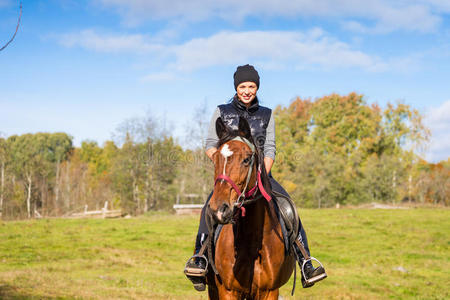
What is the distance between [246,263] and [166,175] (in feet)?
150

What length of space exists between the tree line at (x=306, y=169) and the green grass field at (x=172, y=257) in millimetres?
16222

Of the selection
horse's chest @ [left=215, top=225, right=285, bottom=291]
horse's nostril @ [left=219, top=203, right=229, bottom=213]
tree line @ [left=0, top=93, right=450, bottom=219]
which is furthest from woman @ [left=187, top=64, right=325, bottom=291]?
tree line @ [left=0, top=93, right=450, bottom=219]

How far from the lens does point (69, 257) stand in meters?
19.6

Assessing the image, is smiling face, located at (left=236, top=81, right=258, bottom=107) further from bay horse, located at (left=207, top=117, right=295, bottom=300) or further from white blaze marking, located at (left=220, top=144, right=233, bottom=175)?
white blaze marking, located at (left=220, top=144, right=233, bottom=175)

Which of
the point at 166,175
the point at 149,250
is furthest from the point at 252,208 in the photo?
the point at 166,175

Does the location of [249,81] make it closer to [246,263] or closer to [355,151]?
[246,263]

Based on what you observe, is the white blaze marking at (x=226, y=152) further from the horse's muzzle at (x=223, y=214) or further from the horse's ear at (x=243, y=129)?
the horse's muzzle at (x=223, y=214)

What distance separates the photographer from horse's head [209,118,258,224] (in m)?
3.88

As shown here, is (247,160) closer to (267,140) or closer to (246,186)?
(246,186)

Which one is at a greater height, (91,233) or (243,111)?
(243,111)

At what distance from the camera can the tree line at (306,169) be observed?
49.1 meters

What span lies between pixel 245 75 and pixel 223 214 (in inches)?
101

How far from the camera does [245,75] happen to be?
18.9 ft

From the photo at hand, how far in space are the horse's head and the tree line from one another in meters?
36.8
